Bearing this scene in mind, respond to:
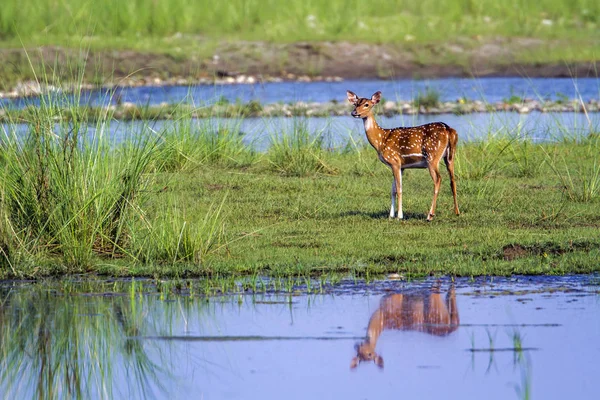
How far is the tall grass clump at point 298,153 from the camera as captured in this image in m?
15.6

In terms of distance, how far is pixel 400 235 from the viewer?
1108 cm

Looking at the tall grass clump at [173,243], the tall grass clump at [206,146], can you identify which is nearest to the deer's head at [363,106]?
the tall grass clump at [173,243]

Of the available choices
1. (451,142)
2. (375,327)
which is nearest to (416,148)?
(451,142)

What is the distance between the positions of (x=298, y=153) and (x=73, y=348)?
847 cm

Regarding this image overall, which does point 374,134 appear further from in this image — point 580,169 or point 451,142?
point 580,169

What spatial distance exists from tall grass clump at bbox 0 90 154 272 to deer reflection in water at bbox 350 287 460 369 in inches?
110

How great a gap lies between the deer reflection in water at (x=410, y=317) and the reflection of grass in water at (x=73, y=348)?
4.34 feet

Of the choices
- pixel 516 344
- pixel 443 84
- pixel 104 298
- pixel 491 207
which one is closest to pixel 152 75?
pixel 443 84

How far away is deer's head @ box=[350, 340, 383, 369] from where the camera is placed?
7055 mm

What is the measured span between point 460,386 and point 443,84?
2415 centimetres

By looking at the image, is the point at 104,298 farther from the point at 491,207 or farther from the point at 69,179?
the point at 491,207

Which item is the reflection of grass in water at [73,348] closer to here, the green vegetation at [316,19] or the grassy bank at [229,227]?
the grassy bank at [229,227]

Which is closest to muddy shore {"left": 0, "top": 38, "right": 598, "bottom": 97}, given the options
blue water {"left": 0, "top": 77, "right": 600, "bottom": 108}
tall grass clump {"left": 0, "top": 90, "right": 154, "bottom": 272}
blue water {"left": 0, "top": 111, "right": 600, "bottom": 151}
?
blue water {"left": 0, "top": 77, "right": 600, "bottom": 108}

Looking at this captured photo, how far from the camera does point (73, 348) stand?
757cm
